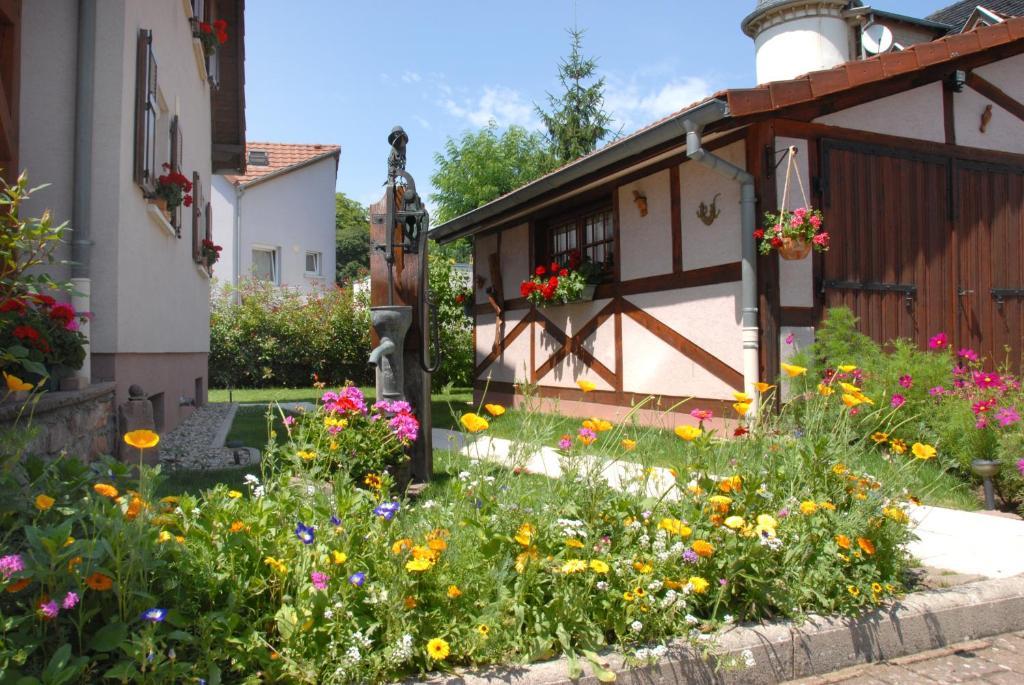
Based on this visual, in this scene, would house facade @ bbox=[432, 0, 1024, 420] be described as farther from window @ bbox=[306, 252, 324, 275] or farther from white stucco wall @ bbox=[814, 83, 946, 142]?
window @ bbox=[306, 252, 324, 275]

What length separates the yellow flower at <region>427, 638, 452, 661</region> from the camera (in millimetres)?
2090

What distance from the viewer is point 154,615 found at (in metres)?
1.82

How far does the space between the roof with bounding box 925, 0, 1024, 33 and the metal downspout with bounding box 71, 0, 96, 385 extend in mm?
12496

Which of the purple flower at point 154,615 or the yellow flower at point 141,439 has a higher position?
the yellow flower at point 141,439

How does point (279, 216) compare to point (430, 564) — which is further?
point (279, 216)

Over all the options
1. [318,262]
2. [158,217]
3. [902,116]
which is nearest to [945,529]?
[902,116]

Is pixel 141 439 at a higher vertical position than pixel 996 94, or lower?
lower

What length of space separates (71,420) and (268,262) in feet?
63.7

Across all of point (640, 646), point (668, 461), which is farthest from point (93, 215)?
point (640, 646)

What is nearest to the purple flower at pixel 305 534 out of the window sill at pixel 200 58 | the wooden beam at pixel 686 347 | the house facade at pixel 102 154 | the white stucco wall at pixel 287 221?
the house facade at pixel 102 154

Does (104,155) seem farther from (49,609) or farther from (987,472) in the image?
(987,472)

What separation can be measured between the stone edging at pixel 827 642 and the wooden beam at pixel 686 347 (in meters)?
3.70

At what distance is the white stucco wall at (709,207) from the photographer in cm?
670

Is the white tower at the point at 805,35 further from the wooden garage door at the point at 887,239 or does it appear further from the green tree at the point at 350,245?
the green tree at the point at 350,245
